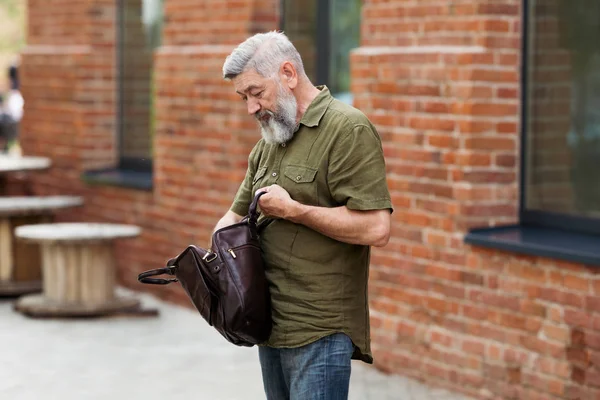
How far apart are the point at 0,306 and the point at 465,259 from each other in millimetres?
4674

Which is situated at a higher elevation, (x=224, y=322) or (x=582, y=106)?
(x=582, y=106)

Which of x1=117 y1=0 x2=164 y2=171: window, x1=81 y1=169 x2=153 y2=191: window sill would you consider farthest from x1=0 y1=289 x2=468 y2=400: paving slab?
x1=117 y1=0 x2=164 y2=171: window

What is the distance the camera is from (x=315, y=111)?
3.93m

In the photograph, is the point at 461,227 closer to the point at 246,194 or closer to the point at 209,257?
the point at 246,194

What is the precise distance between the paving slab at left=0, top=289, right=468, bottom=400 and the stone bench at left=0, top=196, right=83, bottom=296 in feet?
2.71

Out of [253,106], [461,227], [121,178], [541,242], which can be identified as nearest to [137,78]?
[121,178]

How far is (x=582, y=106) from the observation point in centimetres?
657

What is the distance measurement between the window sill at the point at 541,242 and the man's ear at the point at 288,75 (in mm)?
2463

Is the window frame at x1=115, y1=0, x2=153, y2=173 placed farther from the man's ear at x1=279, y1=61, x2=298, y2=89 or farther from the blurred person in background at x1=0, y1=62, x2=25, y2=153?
the blurred person in background at x1=0, y1=62, x2=25, y2=153

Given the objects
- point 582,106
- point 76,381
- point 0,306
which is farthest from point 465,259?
point 0,306

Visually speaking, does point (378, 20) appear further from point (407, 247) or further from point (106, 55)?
point (106, 55)

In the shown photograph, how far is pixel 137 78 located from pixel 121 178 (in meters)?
0.95

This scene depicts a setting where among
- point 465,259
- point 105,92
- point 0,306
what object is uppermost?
point 105,92

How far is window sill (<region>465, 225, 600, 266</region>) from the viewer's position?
19.7ft
